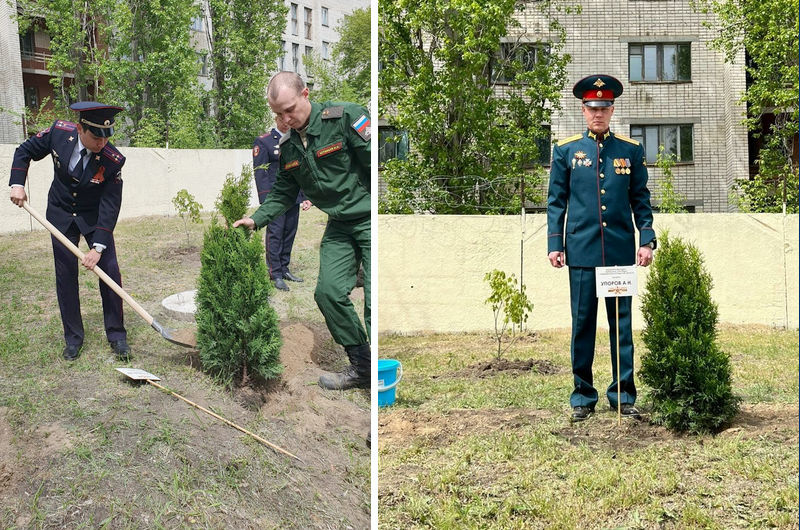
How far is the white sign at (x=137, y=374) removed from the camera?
10.6ft

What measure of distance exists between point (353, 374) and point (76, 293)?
1.20 metres

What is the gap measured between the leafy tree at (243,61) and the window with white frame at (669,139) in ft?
7.98

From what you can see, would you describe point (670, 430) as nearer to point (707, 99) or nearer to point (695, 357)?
point (695, 357)

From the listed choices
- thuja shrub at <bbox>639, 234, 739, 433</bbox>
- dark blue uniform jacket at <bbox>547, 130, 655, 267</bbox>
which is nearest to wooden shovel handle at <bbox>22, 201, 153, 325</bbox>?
dark blue uniform jacket at <bbox>547, 130, 655, 267</bbox>

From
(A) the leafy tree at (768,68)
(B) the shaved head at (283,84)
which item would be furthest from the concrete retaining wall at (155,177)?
(A) the leafy tree at (768,68)

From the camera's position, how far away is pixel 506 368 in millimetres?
5344

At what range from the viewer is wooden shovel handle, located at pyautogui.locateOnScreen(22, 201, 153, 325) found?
312 cm

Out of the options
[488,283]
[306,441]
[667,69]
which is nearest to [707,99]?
[667,69]

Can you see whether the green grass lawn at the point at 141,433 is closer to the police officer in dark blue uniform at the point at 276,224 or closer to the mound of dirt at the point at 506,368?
the police officer in dark blue uniform at the point at 276,224

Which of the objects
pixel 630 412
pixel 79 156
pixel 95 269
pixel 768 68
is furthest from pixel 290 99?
pixel 768 68

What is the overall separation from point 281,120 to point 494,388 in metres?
2.34

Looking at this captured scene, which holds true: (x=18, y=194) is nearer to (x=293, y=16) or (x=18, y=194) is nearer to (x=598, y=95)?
(x=293, y=16)

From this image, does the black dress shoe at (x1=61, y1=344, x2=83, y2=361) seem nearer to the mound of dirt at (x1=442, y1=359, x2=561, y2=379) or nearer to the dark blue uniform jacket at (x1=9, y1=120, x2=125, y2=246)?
the dark blue uniform jacket at (x1=9, y1=120, x2=125, y2=246)

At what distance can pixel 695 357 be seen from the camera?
12.6 ft
